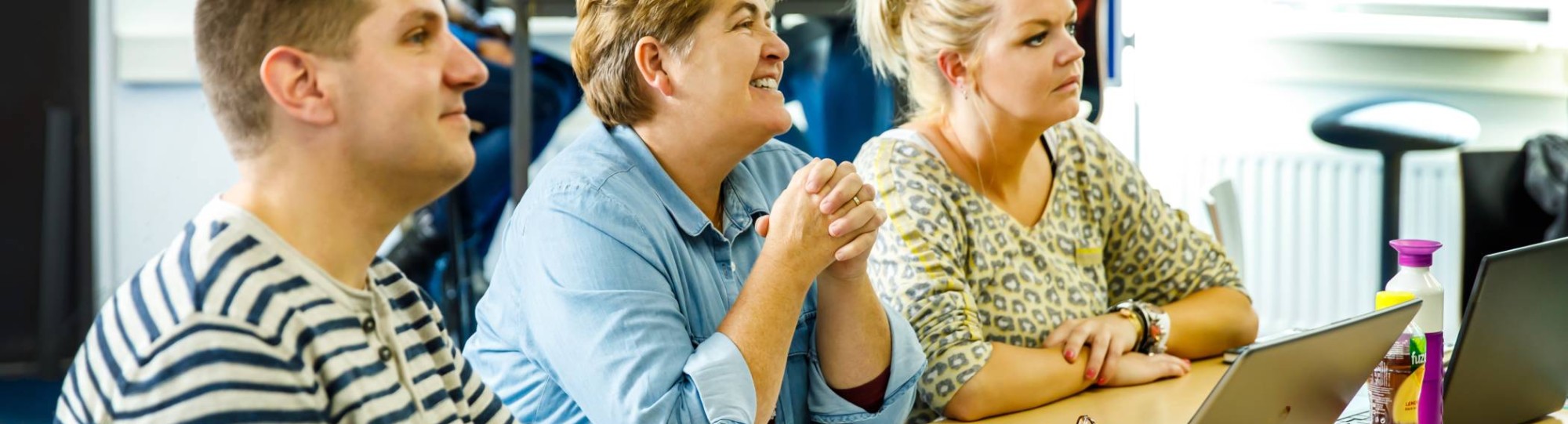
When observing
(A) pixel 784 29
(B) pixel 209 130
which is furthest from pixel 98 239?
(A) pixel 784 29

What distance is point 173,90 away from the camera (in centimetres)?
323

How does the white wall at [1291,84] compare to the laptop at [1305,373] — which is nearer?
the laptop at [1305,373]

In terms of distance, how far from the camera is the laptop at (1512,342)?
142cm

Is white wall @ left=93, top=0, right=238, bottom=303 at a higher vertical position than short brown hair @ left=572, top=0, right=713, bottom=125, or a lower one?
lower

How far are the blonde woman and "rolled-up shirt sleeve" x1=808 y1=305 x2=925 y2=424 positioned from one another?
66mm

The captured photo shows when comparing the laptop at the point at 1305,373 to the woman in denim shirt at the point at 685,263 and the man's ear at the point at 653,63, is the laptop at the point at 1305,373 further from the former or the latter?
the man's ear at the point at 653,63

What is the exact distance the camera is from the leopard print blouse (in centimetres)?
172

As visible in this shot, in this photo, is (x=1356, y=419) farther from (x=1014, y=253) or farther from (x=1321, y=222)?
(x=1321, y=222)

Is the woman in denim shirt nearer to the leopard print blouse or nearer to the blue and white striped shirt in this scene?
the leopard print blouse

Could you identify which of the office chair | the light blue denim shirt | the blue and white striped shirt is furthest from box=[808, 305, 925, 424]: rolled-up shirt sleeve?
the office chair

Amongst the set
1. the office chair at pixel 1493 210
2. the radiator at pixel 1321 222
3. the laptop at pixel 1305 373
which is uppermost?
the laptop at pixel 1305 373

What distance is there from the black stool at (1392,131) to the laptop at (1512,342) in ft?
6.88

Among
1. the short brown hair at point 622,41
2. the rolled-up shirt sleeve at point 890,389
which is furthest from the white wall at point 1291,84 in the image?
the short brown hair at point 622,41

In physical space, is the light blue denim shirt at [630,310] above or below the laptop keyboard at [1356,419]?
above
